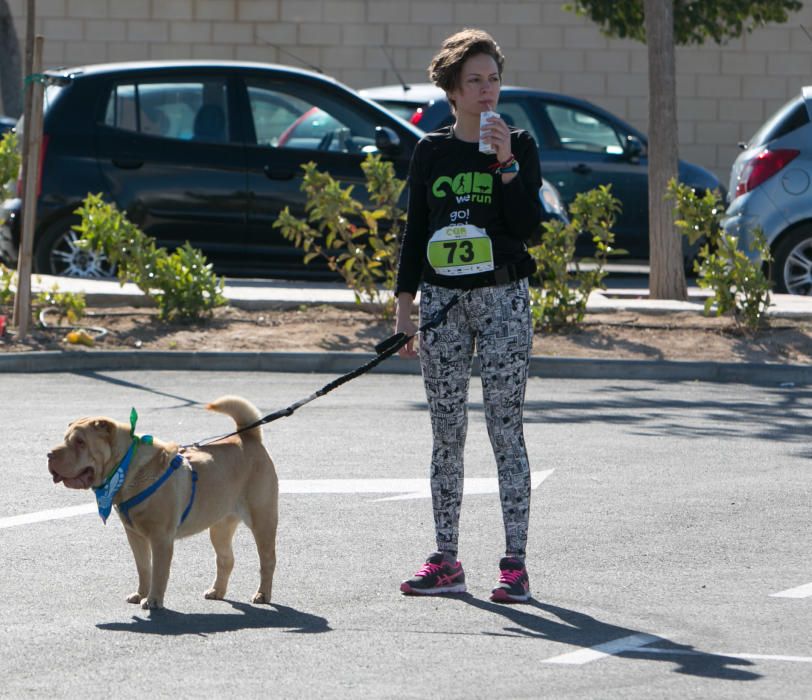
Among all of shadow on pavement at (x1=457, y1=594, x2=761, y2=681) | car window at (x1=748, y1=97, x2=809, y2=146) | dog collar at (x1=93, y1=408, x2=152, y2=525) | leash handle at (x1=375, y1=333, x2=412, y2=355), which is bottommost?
shadow on pavement at (x1=457, y1=594, x2=761, y2=681)

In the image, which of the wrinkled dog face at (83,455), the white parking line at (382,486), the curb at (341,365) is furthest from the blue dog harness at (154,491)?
the curb at (341,365)

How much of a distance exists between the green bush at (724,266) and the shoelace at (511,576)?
6.92m

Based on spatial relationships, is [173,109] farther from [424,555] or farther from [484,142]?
[484,142]

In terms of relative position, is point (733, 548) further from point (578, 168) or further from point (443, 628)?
point (578, 168)

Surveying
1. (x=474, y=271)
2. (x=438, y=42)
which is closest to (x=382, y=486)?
(x=474, y=271)

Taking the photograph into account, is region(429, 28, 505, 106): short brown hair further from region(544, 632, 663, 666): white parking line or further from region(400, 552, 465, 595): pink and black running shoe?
region(544, 632, 663, 666): white parking line

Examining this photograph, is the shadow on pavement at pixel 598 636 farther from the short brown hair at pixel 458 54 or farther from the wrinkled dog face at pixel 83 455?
the short brown hair at pixel 458 54

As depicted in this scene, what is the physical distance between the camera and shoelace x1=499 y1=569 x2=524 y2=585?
5715mm

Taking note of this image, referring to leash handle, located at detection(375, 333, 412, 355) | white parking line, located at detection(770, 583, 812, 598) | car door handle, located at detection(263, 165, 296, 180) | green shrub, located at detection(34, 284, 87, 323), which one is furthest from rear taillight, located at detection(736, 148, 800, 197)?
leash handle, located at detection(375, 333, 412, 355)

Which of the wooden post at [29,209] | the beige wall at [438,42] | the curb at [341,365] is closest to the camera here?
the curb at [341,365]

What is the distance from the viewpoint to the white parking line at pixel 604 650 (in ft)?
16.3

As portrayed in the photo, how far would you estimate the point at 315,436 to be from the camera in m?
9.11

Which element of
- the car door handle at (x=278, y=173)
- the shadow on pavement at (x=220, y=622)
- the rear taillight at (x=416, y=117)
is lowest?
the shadow on pavement at (x=220, y=622)

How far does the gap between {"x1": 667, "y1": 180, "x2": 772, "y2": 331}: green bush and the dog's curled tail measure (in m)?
7.14
